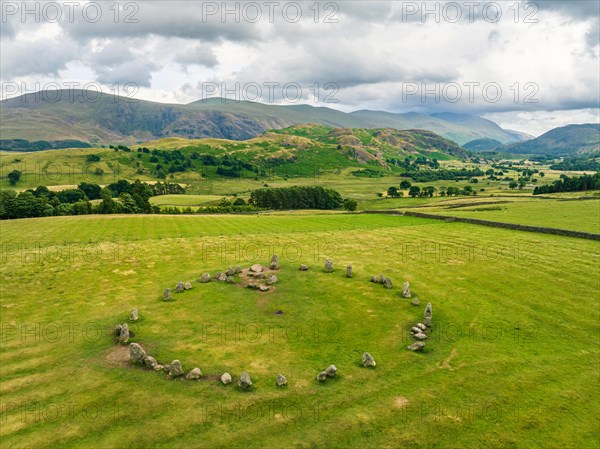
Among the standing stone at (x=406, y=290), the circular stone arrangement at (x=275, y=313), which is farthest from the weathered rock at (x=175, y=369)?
the standing stone at (x=406, y=290)

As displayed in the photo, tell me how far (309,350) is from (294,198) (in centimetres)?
13430

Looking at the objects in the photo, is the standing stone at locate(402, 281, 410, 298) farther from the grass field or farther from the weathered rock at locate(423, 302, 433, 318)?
the weathered rock at locate(423, 302, 433, 318)

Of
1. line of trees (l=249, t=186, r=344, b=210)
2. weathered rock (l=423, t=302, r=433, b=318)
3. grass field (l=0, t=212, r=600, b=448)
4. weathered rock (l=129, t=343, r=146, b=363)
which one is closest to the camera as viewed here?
grass field (l=0, t=212, r=600, b=448)

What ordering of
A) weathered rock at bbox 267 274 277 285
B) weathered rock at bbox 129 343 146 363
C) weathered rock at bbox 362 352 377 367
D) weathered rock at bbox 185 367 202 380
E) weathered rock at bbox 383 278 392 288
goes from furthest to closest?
weathered rock at bbox 267 274 277 285 < weathered rock at bbox 383 278 392 288 < weathered rock at bbox 129 343 146 363 < weathered rock at bbox 362 352 377 367 < weathered rock at bbox 185 367 202 380

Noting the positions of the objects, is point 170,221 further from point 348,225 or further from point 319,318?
point 319,318

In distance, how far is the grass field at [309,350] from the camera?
72.1ft

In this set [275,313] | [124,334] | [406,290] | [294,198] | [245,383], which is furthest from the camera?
[294,198]

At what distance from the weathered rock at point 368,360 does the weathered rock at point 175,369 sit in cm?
1334

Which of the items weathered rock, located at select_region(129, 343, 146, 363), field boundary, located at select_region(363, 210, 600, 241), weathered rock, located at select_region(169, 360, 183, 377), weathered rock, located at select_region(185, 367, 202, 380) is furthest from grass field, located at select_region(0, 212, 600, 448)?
field boundary, located at select_region(363, 210, 600, 241)

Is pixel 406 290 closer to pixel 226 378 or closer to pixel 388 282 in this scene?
pixel 388 282

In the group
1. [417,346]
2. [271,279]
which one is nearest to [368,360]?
[417,346]

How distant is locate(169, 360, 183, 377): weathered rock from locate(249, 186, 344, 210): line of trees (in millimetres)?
128865

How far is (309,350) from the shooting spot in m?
30.6

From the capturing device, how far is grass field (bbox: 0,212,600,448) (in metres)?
22.0
